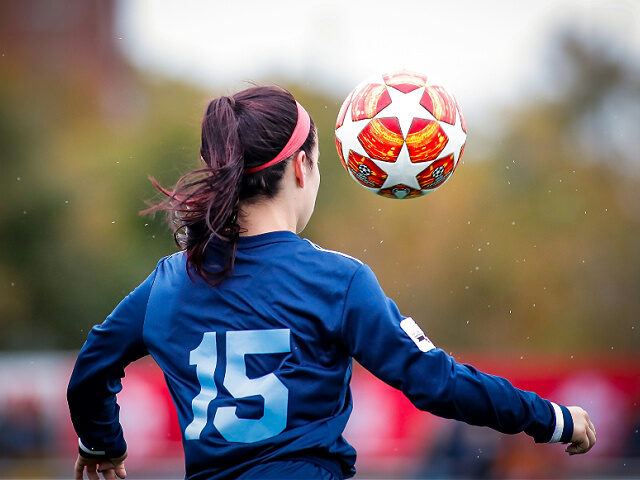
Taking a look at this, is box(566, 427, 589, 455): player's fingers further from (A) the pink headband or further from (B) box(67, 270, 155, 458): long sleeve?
(B) box(67, 270, 155, 458): long sleeve

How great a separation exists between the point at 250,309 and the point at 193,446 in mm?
417

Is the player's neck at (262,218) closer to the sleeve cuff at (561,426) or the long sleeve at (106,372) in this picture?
the long sleeve at (106,372)

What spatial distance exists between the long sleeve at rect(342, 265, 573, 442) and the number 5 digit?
0.20 meters

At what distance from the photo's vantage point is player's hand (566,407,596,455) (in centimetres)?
241

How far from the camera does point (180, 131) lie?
20.4 m

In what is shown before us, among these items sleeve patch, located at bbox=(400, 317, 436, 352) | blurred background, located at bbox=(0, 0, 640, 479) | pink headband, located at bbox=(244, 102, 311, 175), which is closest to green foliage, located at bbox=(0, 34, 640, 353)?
blurred background, located at bbox=(0, 0, 640, 479)

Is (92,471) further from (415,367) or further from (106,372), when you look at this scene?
(415,367)

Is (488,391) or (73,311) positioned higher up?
(488,391)

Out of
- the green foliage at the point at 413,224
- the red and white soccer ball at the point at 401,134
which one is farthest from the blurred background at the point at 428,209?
the red and white soccer ball at the point at 401,134

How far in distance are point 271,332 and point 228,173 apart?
Answer: 0.45m

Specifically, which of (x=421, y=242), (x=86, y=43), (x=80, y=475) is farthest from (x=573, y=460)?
(x=86, y=43)

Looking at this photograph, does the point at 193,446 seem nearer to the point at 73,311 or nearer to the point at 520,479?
the point at 520,479

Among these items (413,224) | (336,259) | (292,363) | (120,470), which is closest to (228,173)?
(336,259)

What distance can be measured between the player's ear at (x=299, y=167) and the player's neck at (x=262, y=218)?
0.09 metres
